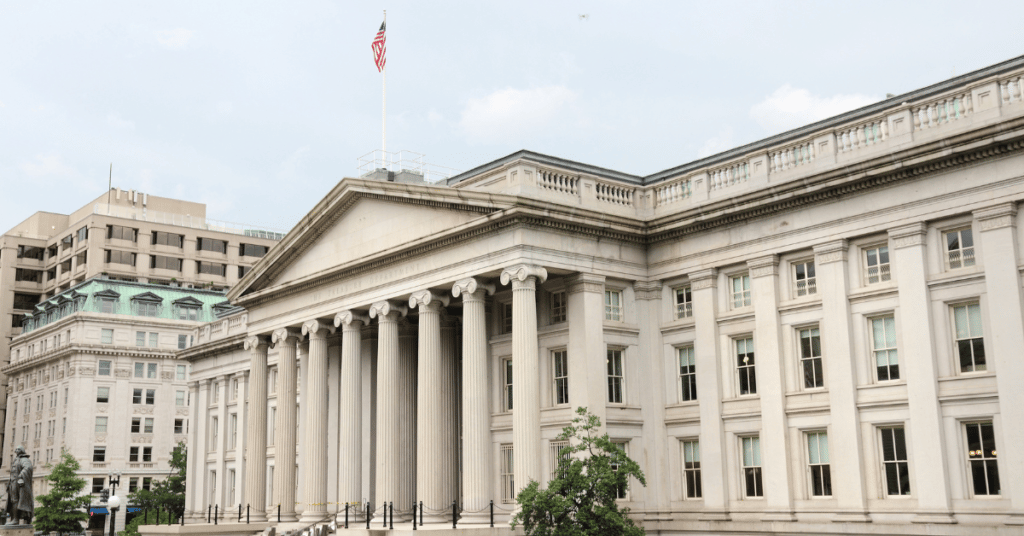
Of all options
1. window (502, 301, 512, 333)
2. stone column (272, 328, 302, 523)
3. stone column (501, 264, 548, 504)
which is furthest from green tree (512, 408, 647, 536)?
stone column (272, 328, 302, 523)

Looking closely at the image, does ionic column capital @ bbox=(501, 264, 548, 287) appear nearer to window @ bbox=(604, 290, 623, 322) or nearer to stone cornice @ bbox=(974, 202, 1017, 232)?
window @ bbox=(604, 290, 623, 322)

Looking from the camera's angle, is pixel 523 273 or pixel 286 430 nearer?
pixel 523 273

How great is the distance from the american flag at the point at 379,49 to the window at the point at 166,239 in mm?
73401

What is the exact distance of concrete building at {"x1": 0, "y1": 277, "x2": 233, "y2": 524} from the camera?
102 m

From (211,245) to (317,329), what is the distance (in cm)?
7561

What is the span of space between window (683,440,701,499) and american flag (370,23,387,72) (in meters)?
22.5

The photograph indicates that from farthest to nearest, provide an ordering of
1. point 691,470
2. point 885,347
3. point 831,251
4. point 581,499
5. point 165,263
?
point 165,263, point 691,470, point 831,251, point 885,347, point 581,499

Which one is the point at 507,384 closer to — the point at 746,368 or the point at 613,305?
the point at 613,305

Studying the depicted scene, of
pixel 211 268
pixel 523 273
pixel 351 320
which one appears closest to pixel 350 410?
pixel 351 320

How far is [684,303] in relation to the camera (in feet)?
129

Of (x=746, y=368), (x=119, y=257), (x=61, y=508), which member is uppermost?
(x=119, y=257)

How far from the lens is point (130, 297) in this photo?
4141 inches

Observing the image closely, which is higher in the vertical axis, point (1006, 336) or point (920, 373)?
point (1006, 336)

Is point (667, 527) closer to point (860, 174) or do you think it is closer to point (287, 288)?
point (860, 174)
